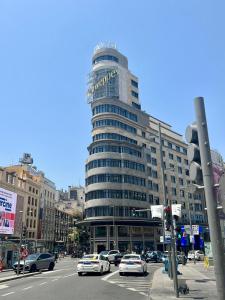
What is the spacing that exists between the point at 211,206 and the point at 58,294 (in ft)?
39.4

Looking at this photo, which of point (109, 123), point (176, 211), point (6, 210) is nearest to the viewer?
point (176, 211)

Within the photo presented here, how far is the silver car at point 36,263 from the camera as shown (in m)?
31.4

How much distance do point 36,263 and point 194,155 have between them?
30.2 metres

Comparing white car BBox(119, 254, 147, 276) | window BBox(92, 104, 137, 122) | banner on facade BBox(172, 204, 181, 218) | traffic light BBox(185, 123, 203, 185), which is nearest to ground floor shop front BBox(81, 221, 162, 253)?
window BBox(92, 104, 137, 122)

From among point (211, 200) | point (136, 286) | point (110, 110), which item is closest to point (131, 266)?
point (136, 286)

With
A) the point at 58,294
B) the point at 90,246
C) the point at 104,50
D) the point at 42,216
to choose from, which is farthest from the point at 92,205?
the point at 58,294

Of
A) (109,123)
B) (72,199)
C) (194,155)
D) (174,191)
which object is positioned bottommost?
(194,155)

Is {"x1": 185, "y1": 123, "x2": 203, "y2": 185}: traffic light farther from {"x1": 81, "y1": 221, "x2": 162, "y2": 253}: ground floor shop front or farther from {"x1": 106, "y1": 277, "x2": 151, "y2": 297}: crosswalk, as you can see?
{"x1": 81, "y1": 221, "x2": 162, "y2": 253}: ground floor shop front

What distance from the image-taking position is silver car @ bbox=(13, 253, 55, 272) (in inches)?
1238

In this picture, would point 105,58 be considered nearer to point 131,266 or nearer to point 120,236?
point 120,236

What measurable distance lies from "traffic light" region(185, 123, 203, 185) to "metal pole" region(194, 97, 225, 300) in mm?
186

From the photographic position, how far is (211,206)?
4918 millimetres

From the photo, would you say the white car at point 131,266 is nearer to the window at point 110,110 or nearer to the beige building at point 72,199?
the window at point 110,110

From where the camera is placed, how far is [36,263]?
3231cm
